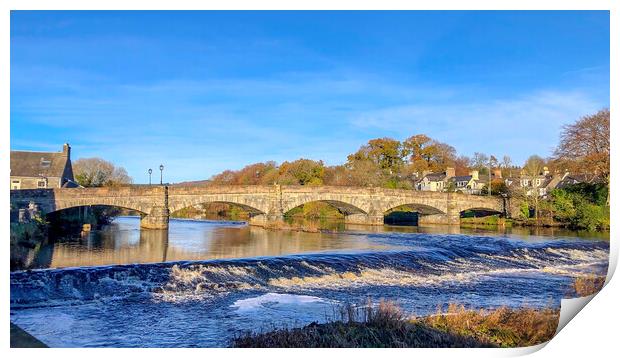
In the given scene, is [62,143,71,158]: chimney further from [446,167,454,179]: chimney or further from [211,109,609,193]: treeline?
[446,167,454,179]: chimney

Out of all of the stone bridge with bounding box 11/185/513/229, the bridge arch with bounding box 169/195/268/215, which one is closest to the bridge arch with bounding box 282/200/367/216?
the stone bridge with bounding box 11/185/513/229

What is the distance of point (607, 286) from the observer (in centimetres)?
895

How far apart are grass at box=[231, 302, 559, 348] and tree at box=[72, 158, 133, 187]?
29.8 metres

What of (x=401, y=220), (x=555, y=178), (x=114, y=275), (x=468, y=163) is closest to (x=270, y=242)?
(x=114, y=275)

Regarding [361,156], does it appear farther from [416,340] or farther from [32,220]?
[416,340]

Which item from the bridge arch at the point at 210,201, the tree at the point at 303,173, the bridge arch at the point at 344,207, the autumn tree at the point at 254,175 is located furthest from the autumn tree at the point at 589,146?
the autumn tree at the point at 254,175

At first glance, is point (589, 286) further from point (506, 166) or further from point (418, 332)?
point (506, 166)

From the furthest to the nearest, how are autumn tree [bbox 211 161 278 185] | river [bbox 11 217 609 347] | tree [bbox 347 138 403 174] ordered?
1. tree [bbox 347 138 403 174]
2. autumn tree [bbox 211 161 278 185]
3. river [bbox 11 217 609 347]

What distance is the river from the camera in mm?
7574

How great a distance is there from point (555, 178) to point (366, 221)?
17.0 m

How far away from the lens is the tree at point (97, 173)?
34.8 metres

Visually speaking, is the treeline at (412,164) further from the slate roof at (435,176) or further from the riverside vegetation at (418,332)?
the riverside vegetation at (418,332)

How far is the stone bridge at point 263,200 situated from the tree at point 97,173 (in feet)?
34.7
